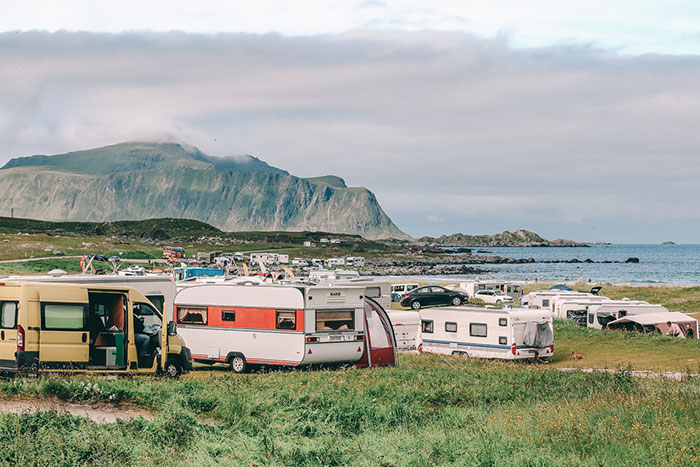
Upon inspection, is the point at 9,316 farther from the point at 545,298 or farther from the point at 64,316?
the point at 545,298

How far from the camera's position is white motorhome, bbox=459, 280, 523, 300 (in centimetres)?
6312

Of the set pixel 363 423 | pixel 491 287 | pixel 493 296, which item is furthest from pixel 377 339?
pixel 491 287

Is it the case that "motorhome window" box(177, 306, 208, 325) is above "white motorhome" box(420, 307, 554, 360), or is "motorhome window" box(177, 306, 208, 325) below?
above

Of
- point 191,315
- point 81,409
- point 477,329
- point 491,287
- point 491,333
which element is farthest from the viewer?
point 491,287

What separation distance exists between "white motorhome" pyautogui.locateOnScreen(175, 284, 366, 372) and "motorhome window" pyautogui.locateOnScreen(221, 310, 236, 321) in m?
0.03

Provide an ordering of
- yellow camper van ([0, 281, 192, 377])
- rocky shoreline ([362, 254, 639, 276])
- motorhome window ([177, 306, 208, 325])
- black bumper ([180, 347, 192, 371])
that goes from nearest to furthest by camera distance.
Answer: yellow camper van ([0, 281, 192, 377]) < black bumper ([180, 347, 192, 371]) < motorhome window ([177, 306, 208, 325]) < rocky shoreline ([362, 254, 639, 276])

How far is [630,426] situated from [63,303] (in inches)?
540

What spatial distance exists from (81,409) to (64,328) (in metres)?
3.49

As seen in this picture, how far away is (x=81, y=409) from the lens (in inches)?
605

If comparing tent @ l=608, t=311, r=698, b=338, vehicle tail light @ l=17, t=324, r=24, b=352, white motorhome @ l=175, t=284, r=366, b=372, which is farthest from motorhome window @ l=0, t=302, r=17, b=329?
tent @ l=608, t=311, r=698, b=338

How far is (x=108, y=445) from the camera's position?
1316 cm

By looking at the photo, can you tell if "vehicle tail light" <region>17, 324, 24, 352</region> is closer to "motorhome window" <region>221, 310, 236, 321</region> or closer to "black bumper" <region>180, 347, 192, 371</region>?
"black bumper" <region>180, 347, 192, 371</region>

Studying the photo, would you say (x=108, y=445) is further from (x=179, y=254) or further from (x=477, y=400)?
(x=179, y=254)

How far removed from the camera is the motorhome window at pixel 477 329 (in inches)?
1193
